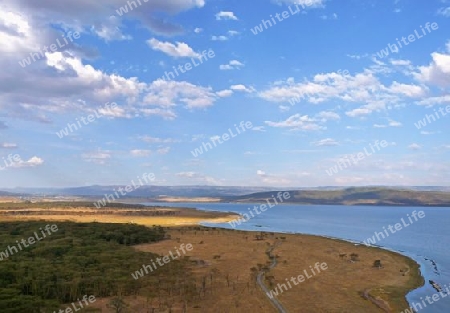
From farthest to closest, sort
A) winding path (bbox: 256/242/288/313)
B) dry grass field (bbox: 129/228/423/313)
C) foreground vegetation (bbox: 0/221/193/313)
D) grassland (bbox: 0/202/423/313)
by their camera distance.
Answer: dry grass field (bbox: 129/228/423/313)
grassland (bbox: 0/202/423/313)
winding path (bbox: 256/242/288/313)
foreground vegetation (bbox: 0/221/193/313)

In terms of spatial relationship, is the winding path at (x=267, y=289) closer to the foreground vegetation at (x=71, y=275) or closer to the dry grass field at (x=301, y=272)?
the dry grass field at (x=301, y=272)

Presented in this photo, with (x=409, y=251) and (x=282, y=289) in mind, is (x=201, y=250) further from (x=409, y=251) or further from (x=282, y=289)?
(x=409, y=251)

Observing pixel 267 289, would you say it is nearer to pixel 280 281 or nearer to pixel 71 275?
pixel 280 281

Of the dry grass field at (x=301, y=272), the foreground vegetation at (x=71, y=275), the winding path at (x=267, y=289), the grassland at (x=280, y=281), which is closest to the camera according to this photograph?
the foreground vegetation at (x=71, y=275)

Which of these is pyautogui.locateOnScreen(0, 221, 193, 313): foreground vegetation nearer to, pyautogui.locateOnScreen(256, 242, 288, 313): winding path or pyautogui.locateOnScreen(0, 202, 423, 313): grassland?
pyautogui.locateOnScreen(0, 202, 423, 313): grassland

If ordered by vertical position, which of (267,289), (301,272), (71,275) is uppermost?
(71,275)

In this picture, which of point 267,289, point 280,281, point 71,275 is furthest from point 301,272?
point 71,275

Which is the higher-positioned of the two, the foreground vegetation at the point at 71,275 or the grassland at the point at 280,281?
the foreground vegetation at the point at 71,275

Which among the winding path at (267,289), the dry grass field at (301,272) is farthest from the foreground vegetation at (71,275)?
the winding path at (267,289)

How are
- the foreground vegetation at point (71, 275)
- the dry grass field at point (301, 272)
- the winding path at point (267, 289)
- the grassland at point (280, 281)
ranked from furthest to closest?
the dry grass field at point (301, 272) → the grassland at point (280, 281) → the winding path at point (267, 289) → the foreground vegetation at point (71, 275)

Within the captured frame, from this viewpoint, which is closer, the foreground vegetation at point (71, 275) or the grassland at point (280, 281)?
the foreground vegetation at point (71, 275)

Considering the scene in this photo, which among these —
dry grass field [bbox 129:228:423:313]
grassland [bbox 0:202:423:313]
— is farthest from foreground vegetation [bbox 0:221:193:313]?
dry grass field [bbox 129:228:423:313]

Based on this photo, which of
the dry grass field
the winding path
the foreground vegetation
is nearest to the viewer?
the foreground vegetation
